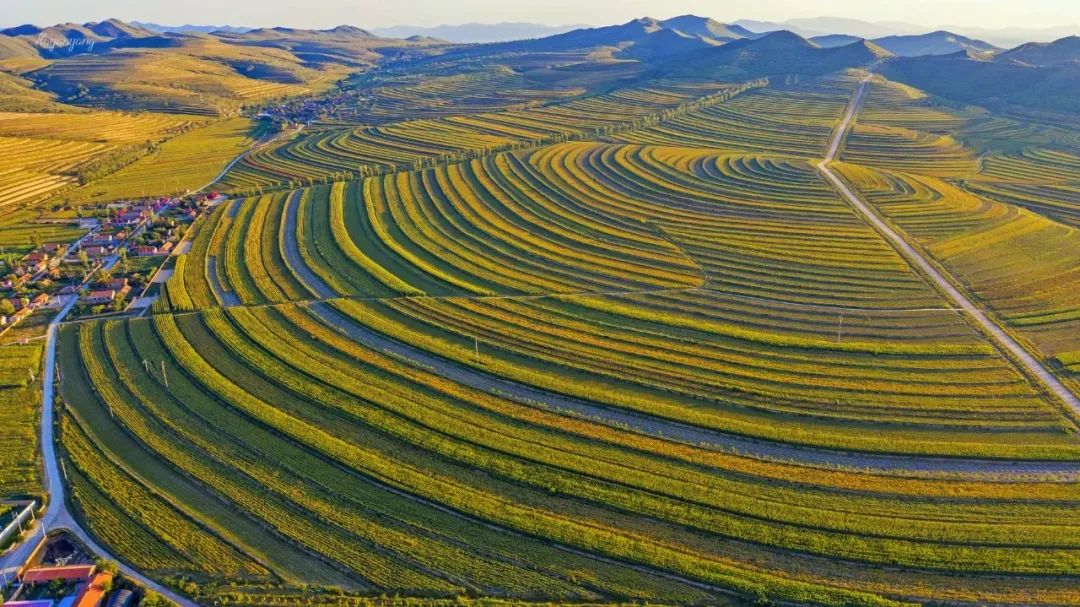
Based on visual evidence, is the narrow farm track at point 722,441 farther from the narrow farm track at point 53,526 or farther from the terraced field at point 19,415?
the terraced field at point 19,415

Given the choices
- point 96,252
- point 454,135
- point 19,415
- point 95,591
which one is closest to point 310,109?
point 454,135

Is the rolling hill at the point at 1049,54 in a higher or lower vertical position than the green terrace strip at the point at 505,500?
higher

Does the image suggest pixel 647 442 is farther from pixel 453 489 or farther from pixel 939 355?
pixel 939 355

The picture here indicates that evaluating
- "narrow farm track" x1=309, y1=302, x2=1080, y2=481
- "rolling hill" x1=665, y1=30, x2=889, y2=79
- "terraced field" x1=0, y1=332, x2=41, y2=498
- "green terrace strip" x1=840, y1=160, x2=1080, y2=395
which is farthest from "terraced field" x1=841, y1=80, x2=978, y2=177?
"terraced field" x1=0, y1=332, x2=41, y2=498

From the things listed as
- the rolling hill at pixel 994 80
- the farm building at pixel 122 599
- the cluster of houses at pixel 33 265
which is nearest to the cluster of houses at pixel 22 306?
the cluster of houses at pixel 33 265

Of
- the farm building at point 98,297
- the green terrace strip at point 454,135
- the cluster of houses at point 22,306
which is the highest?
the green terrace strip at point 454,135

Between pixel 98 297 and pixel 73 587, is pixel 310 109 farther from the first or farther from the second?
pixel 73 587

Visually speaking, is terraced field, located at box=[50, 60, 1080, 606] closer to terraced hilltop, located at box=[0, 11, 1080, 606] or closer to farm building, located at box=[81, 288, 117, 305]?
terraced hilltop, located at box=[0, 11, 1080, 606]
